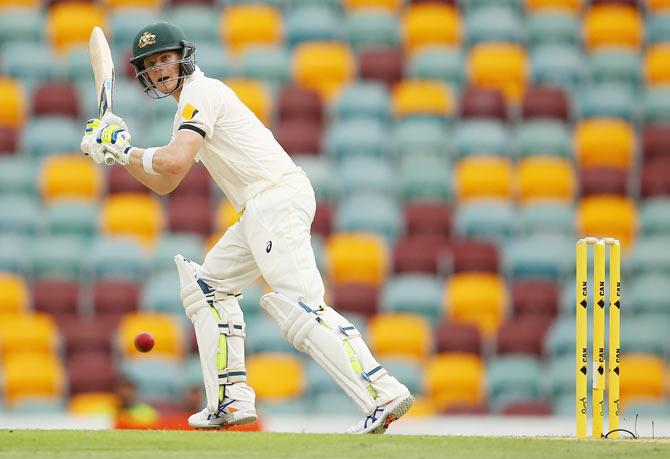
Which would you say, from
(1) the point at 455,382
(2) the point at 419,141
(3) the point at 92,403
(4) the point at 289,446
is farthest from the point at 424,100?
(4) the point at 289,446

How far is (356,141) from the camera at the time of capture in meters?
9.30

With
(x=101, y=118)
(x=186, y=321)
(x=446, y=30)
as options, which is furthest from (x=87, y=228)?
(x=101, y=118)

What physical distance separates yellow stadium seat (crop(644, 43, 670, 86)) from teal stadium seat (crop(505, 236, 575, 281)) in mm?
1694

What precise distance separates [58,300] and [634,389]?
343 centimetres

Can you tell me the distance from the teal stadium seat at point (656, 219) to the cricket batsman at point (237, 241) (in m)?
4.49

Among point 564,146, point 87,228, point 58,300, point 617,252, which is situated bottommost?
point 617,252

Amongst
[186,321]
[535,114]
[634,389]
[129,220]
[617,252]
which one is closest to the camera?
[617,252]

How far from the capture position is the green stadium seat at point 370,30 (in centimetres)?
1009

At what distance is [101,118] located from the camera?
4.75 metres

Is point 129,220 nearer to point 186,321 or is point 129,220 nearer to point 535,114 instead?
point 186,321

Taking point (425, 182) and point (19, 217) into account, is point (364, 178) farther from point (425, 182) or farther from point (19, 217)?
point (19, 217)

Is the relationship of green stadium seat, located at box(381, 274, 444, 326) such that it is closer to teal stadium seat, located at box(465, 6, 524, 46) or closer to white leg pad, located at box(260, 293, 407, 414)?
teal stadium seat, located at box(465, 6, 524, 46)

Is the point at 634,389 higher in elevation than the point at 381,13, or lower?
lower

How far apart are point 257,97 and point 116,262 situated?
5.23ft
